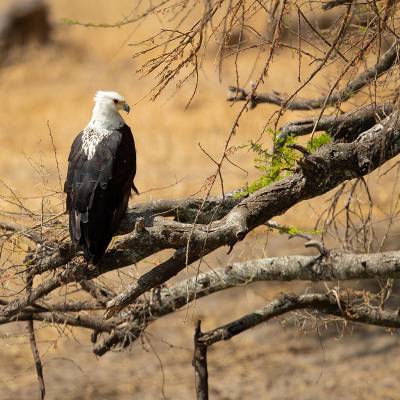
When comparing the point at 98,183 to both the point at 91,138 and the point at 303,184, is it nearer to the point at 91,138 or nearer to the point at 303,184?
the point at 91,138

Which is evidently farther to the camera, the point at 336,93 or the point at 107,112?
the point at 107,112

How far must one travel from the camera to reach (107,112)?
229 inches

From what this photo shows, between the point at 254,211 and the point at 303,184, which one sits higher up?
the point at 303,184

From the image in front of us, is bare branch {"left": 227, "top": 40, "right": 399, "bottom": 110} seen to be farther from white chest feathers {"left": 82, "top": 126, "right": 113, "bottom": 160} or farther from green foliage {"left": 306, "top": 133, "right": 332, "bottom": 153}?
white chest feathers {"left": 82, "top": 126, "right": 113, "bottom": 160}

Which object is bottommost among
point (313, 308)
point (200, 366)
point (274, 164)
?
point (200, 366)

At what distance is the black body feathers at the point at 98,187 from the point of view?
4734 mm

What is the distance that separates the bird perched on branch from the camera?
187 inches

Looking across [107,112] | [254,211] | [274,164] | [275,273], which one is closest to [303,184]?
[254,211]

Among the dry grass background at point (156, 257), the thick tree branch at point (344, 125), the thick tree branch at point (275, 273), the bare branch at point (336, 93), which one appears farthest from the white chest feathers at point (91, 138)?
the thick tree branch at point (344, 125)

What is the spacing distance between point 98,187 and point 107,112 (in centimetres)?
87

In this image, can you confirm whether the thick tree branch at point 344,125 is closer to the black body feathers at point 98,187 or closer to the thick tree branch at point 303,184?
the thick tree branch at point 303,184

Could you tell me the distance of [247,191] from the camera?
16.0 ft

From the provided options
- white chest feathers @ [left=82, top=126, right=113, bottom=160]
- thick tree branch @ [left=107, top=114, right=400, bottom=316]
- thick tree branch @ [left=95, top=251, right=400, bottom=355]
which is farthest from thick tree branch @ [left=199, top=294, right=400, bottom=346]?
white chest feathers @ [left=82, top=126, right=113, bottom=160]

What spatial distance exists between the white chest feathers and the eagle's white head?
0.18 ft
